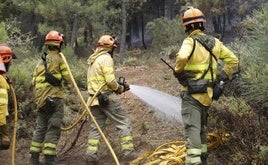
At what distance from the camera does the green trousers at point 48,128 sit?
720 centimetres

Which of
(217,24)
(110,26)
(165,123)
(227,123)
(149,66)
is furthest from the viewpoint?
(110,26)

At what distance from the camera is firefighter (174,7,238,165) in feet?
19.4

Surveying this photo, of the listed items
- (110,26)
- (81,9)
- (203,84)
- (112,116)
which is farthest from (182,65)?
(110,26)

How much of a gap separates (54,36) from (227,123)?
3.08 m

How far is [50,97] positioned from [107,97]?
921mm

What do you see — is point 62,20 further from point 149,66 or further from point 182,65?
point 182,65

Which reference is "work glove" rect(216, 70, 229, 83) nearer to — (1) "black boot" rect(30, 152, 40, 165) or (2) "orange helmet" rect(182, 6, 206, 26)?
(2) "orange helmet" rect(182, 6, 206, 26)

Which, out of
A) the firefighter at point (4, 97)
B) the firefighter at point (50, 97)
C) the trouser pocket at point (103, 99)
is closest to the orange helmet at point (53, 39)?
the firefighter at point (50, 97)

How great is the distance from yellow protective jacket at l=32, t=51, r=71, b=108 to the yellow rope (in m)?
1.73

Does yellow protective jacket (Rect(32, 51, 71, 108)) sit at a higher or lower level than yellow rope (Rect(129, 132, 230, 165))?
higher

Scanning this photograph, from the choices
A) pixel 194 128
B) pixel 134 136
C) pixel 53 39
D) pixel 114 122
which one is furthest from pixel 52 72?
pixel 194 128

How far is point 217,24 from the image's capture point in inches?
1112

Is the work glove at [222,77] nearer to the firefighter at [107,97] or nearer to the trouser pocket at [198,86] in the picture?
the trouser pocket at [198,86]

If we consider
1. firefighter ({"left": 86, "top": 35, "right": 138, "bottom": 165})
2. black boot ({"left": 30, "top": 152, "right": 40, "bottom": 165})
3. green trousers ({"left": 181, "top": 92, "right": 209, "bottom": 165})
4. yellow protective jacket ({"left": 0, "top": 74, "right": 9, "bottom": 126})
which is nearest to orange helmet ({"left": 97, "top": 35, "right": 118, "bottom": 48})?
firefighter ({"left": 86, "top": 35, "right": 138, "bottom": 165})
